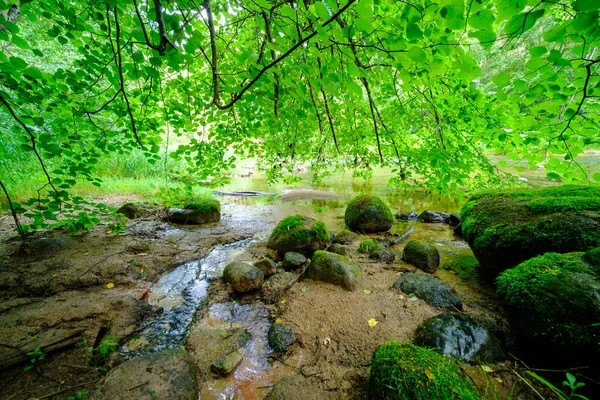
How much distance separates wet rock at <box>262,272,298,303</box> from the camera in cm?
342

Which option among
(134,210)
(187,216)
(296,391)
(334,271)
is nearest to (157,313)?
(296,391)

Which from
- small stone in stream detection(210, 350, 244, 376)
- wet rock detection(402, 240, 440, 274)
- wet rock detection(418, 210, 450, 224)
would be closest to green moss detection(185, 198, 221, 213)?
small stone in stream detection(210, 350, 244, 376)

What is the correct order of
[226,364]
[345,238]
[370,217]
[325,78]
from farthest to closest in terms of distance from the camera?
1. [370,217]
2. [345,238]
3. [226,364]
4. [325,78]

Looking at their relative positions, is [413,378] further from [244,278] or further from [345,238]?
[345,238]

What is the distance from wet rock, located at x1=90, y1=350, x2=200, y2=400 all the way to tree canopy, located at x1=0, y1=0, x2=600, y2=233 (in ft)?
5.80

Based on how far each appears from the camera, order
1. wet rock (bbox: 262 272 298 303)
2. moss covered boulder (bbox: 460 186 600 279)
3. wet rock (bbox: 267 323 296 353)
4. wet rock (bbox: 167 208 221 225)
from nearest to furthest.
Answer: wet rock (bbox: 267 323 296 353) < moss covered boulder (bbox: 460 186 600 279) < wet rock (bbox: 262 272 298 303) < wet rock (bbox: 167 208 221 225)

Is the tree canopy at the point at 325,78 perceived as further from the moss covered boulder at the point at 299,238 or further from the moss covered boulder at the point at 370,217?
the moss covered boulder at the point at 370,217

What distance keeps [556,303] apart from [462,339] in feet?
2.85

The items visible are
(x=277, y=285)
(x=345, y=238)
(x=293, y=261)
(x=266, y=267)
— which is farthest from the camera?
(x=345, y=238)

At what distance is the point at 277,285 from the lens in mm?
3629

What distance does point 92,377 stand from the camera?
2.02m

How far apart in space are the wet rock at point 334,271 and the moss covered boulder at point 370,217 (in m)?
2.79

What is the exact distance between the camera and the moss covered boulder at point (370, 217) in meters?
6.54

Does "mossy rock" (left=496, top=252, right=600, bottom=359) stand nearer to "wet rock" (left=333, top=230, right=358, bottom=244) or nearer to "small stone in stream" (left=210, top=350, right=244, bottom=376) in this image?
"small stone in stream" (left=210, top=350, right=244, bottom=376)
